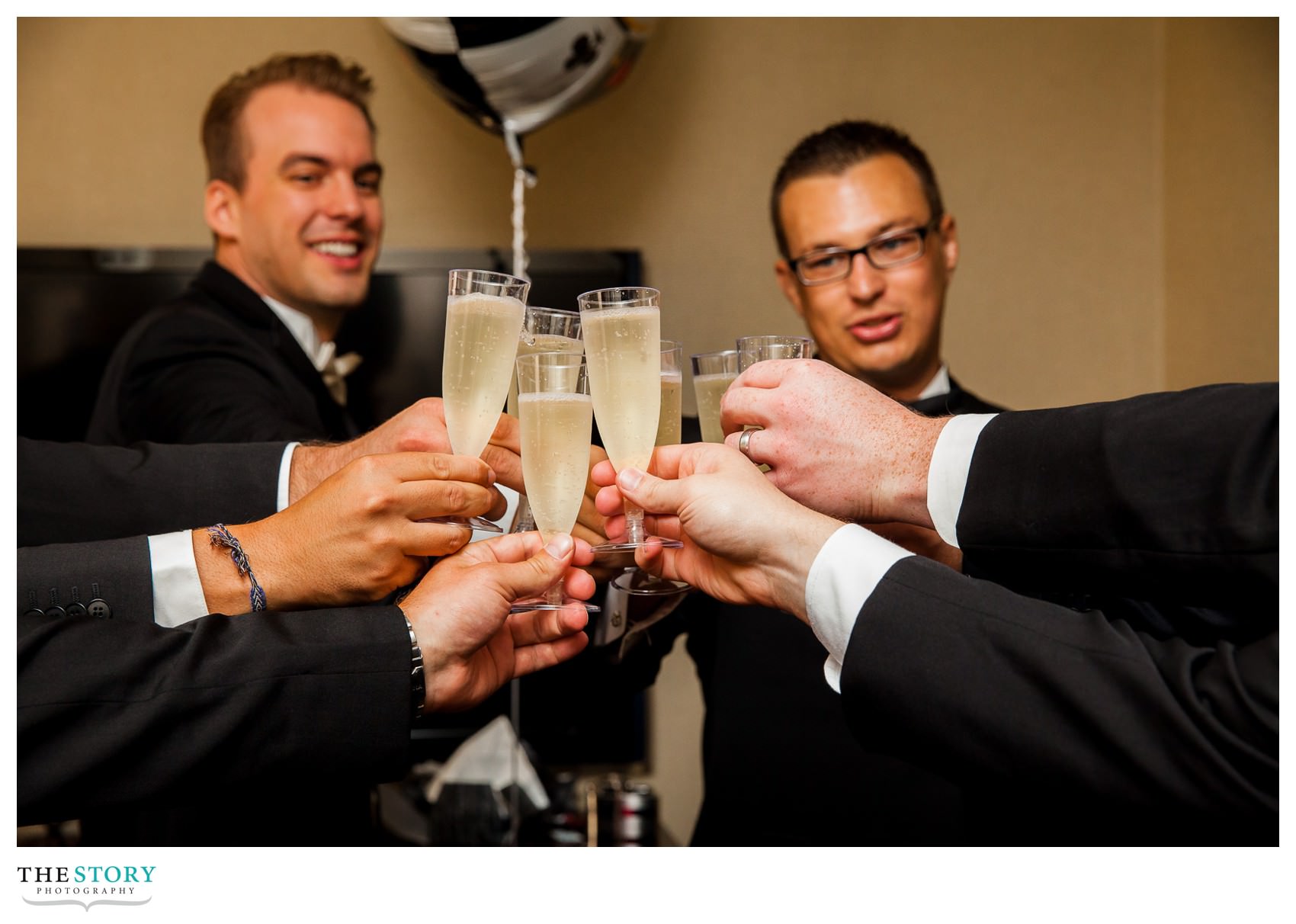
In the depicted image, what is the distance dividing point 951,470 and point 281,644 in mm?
797

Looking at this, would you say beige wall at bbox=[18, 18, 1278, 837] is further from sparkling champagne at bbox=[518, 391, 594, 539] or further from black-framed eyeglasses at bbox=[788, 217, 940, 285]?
sparkling champagne at bbox=[518, 391, 594, 539]

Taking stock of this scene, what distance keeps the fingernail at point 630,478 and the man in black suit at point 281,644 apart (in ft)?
0.34

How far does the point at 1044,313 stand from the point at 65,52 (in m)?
3.03

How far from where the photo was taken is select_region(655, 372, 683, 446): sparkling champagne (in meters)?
1.44

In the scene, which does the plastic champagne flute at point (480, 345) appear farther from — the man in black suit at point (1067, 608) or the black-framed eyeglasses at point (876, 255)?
the black-framed eyeglasses at point (876, 255)

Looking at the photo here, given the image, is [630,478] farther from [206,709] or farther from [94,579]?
[94,579]

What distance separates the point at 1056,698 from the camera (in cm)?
110

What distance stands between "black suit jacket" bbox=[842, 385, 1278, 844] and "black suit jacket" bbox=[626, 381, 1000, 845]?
834 mm

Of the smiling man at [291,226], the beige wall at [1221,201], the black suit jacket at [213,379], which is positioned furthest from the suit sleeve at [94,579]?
the beige wall at [1221,201]

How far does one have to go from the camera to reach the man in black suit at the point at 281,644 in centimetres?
122

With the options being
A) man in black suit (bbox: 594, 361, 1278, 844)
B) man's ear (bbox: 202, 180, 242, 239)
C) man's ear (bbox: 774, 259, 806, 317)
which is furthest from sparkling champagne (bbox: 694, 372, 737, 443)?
man's ear (bbox: 202, 180, 242, 239)

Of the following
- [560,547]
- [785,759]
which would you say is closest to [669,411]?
[560,547]

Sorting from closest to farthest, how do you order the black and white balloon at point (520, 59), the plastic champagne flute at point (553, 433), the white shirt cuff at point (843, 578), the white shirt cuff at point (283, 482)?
the white shirt cuff at point (843, 578) < the plastic champagne flute at point (553, 433) < the white shirt cuff at point (283, 482) < the black and white balloon at point (520, 59)

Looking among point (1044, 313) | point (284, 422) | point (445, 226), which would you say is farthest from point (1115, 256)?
point (284, 422)
